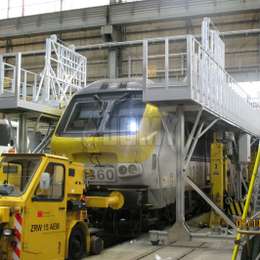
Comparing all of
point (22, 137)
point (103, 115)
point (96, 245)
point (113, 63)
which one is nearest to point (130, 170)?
point (103, 115)

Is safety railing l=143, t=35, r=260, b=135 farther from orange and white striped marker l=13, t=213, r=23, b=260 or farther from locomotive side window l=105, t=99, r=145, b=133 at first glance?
orange and white striped marker l=13, t=213, r=23, b=260

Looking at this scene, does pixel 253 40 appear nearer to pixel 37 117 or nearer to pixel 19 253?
pixel 37 117

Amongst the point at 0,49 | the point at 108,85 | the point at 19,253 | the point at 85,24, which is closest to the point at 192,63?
the point at 108,85

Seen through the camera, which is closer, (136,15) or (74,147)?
(74,147)

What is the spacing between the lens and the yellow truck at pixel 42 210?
646cm

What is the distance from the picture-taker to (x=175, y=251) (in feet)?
26.9

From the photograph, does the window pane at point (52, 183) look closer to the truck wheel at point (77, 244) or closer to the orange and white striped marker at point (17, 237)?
the orange and white striped marker at point (17, 237)

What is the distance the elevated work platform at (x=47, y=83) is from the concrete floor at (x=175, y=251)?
12.9ft

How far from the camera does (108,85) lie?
35.1 ft

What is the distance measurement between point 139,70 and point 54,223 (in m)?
16.3

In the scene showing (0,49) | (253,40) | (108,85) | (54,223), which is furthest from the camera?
(0,49)

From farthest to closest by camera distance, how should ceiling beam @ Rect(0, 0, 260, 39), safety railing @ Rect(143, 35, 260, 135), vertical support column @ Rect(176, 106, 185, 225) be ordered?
ceiling beam @ Rect(0, 0, 260, 39) < vertical support column @ Rect(176, 106, 185, 225) < safety railing @ Rect(143, 35, 260, 135)

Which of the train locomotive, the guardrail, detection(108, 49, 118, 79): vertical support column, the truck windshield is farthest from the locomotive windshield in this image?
detection(108, 49, 118, 79): vertical support column

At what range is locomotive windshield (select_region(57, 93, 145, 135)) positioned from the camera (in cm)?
993
